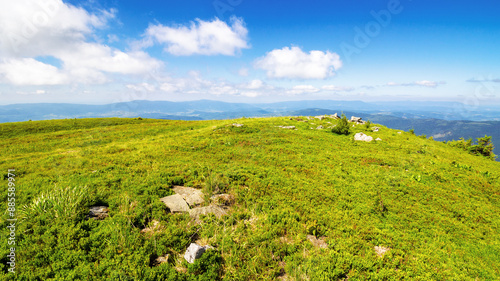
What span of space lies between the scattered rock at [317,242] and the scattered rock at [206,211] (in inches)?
157

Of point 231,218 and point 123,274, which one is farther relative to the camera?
point 231,218

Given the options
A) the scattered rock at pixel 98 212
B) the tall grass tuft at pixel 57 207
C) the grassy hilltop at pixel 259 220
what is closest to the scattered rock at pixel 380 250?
the grassy hilltop at pixel 259 220

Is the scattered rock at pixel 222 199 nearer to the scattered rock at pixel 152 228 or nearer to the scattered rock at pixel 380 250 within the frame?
the scattered rock at pixel 152 228

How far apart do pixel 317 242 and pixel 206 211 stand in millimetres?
5118

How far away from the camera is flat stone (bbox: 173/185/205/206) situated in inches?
382

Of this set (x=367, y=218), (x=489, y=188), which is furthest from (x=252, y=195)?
(x=489, y=188)

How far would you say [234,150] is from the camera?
61.5 ft

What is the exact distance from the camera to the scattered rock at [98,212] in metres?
8.05

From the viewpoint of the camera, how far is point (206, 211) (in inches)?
352

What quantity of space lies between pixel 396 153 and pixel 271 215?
19.3m

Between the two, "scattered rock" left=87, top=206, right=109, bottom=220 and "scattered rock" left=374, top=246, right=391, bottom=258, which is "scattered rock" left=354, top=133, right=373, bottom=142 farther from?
"scattered rock" left=87, top=206, right=109, bottom=220

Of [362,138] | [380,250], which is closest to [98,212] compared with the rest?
[380,250]

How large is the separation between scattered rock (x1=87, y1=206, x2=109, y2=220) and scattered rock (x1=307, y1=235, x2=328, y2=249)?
29.4 ft

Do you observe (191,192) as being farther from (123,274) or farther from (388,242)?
(388,242)
